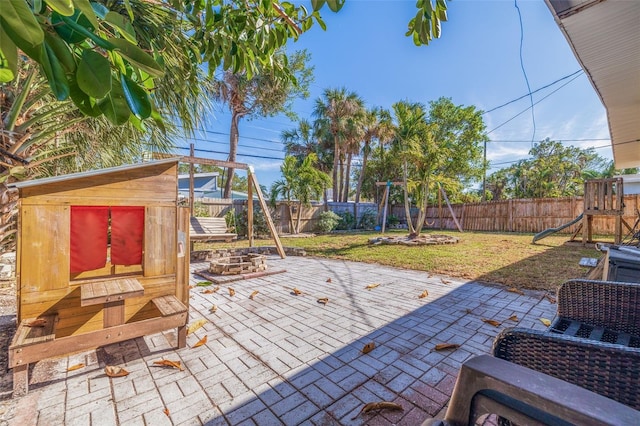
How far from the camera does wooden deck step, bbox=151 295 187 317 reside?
221cm

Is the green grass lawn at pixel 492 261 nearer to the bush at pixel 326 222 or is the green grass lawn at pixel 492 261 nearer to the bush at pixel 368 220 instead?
the bush at pixel 326 222

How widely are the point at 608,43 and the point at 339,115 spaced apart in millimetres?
15160

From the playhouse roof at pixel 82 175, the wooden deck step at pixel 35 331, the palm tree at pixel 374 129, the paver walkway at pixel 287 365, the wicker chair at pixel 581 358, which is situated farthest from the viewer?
the palm tree at pixel 374 129

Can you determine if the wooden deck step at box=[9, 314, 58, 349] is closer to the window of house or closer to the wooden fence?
the window of house

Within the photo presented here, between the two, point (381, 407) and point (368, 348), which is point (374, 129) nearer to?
point (368, 348)

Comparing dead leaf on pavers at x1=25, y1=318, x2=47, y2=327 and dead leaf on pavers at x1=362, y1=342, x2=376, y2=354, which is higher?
dead leaf on pavers at x1=25, y1=318, x2=47, y2=327

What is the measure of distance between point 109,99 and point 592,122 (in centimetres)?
2325

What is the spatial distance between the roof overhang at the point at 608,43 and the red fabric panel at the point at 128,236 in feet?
13.2

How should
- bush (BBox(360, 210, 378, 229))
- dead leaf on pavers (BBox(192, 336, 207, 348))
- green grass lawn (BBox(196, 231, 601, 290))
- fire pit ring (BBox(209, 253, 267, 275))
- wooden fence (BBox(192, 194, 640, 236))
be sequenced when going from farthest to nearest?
bush (BBox(360, 210, 378, 229)) → wooden fence (BBox(192, 194, 640, 236)) → fire pit ring (BBox(209, 253, 267, 275)) → green grass lawn (BBox(196, 231, 601, 290)) → dead leaf on pavers (BBox(192, 336, 207, 348))

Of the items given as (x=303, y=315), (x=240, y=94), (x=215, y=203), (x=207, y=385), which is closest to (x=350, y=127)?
(x=240, y=94)

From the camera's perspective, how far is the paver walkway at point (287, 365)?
5.20 feet

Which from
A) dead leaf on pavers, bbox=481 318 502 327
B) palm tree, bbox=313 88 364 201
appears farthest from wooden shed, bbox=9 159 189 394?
palm tree, bbox=313 88 364 201

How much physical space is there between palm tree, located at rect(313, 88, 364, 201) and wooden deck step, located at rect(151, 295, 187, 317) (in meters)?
15.7

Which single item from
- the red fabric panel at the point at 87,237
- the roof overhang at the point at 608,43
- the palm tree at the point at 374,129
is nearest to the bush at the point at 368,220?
the palm tree at the point at 374,129
